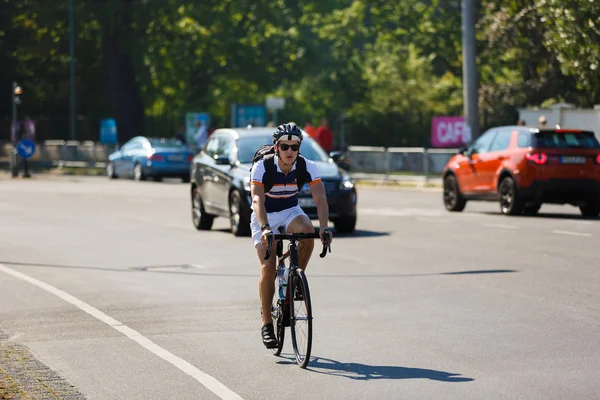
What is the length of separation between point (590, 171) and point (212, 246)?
26.0 ft

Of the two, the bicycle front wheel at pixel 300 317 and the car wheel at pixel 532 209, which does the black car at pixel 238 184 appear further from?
→ the bicycle front wheel at pixel 300 317

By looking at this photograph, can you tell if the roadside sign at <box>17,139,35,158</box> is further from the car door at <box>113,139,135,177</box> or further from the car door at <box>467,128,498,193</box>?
the car door at <box>467,128,498,193</box>

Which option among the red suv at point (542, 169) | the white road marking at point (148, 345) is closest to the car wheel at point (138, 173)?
the red suv at point (542, 169)

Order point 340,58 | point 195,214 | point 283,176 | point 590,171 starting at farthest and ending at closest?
point 340,58, point 590,171, point 195,214, point 283,176

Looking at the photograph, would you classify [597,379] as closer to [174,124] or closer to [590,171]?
[590,171]

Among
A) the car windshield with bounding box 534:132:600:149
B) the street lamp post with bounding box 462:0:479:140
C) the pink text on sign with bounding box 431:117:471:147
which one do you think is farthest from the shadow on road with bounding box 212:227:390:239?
the pink text on sign with bounding box 431:117:471:147

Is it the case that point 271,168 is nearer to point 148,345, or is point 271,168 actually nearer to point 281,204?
point 281,204

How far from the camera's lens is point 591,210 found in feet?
81.3

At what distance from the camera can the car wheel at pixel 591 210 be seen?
969 inches

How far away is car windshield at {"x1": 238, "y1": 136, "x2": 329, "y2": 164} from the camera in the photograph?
21828 millimetres

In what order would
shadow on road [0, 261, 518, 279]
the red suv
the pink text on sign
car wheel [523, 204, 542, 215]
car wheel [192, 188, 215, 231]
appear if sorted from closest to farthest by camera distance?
shadow on road [0, 261, 518, 279] → car wheel [192, 188, 215, 231] → the red suv → car wheel [523, 204, 542, 215] → the pink text on sign

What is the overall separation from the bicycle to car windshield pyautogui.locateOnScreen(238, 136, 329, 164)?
12.1 metres

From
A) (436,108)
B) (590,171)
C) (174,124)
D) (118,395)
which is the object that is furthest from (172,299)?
(174,124)

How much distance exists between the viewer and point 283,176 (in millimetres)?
9641
